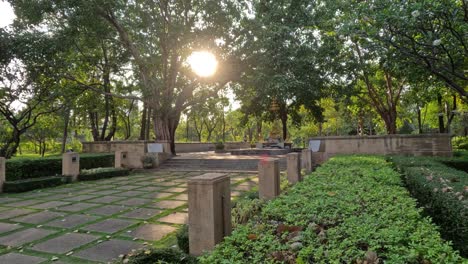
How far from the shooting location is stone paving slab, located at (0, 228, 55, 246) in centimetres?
471

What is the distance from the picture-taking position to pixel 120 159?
1494 cm

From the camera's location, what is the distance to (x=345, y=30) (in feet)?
25.9

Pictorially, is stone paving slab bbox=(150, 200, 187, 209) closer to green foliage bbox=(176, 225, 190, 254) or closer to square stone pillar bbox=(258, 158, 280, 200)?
square stone pillar bbox=(258, 158, 280, 200)

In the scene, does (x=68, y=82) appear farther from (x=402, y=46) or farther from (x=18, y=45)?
(x=402, y=46)

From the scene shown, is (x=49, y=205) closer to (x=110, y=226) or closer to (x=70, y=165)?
(x=110, y=226)

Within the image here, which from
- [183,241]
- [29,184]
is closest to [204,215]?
[183,241]

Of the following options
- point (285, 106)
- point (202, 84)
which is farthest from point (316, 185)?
point (285, 106)

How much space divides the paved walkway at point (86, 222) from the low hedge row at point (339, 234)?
2.39 metres

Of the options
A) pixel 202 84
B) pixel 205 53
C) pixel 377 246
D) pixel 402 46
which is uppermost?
pixel 205 53

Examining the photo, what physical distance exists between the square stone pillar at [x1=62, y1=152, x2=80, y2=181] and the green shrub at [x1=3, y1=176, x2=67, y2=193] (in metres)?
0.57

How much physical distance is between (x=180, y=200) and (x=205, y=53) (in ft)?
38.2

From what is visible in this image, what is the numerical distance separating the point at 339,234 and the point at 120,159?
14129 mm

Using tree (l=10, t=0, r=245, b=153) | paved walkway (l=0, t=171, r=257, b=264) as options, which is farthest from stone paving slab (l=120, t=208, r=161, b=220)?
tree (l=10, t=0, r=245, b=153)

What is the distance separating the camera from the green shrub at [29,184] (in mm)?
9703
